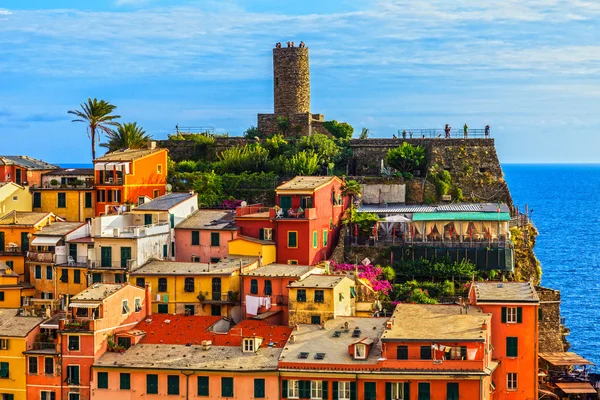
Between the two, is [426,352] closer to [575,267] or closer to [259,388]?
[259,388]

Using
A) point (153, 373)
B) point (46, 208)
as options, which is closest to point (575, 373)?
point (153, 373)

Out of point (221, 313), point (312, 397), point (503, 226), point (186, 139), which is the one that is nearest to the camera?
point (312, 397)

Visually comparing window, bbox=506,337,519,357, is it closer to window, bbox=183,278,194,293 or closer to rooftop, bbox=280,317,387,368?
rooftop, bbox=280,317,387,368

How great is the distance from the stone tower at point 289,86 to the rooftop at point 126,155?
14.5 m

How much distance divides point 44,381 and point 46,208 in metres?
21.7

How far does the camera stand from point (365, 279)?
69.8m

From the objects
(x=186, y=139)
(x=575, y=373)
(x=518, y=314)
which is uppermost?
(x=186, y=139)

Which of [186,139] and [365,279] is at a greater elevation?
[186,139]

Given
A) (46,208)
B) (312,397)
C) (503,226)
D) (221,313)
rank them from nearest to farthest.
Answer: (312,397)
(221,313)
(503,226)
(46,208)

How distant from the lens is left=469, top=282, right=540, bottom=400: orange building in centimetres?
6172

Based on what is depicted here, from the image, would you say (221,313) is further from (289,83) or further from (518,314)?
(289,83)

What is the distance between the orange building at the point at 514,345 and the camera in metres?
61.7

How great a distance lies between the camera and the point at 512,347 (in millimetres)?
61812

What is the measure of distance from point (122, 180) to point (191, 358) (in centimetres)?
2279
